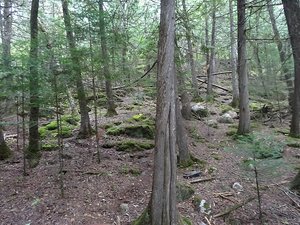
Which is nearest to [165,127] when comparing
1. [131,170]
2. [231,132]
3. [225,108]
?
[131,170]

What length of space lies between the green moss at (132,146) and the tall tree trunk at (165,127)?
14.5 ft

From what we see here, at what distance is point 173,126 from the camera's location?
4.80 meters

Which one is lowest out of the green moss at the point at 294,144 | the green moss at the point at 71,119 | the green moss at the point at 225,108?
the green moss at the point at 294,144

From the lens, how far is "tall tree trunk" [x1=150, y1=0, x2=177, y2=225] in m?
4.71

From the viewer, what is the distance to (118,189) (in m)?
6.74

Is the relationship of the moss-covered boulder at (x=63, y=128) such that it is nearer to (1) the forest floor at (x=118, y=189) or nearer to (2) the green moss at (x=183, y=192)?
(1) the forest floor at (x=118, y=189)

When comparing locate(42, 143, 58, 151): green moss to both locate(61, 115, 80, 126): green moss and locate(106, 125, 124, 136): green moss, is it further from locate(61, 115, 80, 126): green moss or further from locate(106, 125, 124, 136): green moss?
locate(61, 115, 80, 126): green moss

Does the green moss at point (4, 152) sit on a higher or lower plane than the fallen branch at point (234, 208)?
higher

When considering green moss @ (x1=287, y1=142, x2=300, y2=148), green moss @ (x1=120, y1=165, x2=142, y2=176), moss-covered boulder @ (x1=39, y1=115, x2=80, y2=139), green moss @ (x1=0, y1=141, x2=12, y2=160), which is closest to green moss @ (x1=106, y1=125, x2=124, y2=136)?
moss-covered boulder @ (x1=39, y1=115, x2=80, y2=139)

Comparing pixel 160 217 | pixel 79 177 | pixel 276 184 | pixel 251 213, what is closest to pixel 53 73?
pixel 79 177

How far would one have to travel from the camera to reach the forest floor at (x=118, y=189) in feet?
19.0

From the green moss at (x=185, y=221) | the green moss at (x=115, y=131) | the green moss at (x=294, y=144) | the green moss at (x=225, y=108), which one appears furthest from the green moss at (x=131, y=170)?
the green moss at (x=225, y=108)

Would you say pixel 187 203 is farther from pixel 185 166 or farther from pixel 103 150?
pixel 103 150

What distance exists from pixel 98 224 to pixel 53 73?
132 inches
